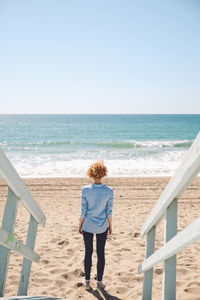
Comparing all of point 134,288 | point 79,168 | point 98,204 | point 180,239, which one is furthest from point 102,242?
point 79,168

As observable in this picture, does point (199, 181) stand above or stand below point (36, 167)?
below

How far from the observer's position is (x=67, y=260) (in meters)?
3.68

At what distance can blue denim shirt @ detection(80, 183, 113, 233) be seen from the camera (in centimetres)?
266

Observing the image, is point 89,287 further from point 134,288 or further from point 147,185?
point 147,185

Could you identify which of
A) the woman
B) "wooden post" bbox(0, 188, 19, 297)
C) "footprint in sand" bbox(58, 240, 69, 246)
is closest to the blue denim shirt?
the woman

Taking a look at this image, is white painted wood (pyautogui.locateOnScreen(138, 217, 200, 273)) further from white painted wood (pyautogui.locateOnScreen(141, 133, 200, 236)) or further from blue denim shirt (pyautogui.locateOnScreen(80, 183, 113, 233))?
blue denim shirt (pyautogui.locateOnScreen(80, 183, 113, 233))

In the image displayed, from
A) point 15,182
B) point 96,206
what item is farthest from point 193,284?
point 15,182

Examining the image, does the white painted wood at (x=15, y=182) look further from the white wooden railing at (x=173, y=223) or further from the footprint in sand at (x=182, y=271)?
the footprint in sand at (x=182, y=271)

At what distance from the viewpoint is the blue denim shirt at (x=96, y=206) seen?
8.71 feet

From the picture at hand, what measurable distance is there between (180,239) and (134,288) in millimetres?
2258

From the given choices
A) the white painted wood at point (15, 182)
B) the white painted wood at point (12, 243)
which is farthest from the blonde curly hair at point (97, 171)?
the white painted wood at point (12, 243)

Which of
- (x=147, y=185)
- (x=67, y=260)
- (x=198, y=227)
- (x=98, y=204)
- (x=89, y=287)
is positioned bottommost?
(x=89, y=287)

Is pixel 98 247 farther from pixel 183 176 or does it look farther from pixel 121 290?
pixel 183 176

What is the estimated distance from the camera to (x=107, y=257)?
152 inches
